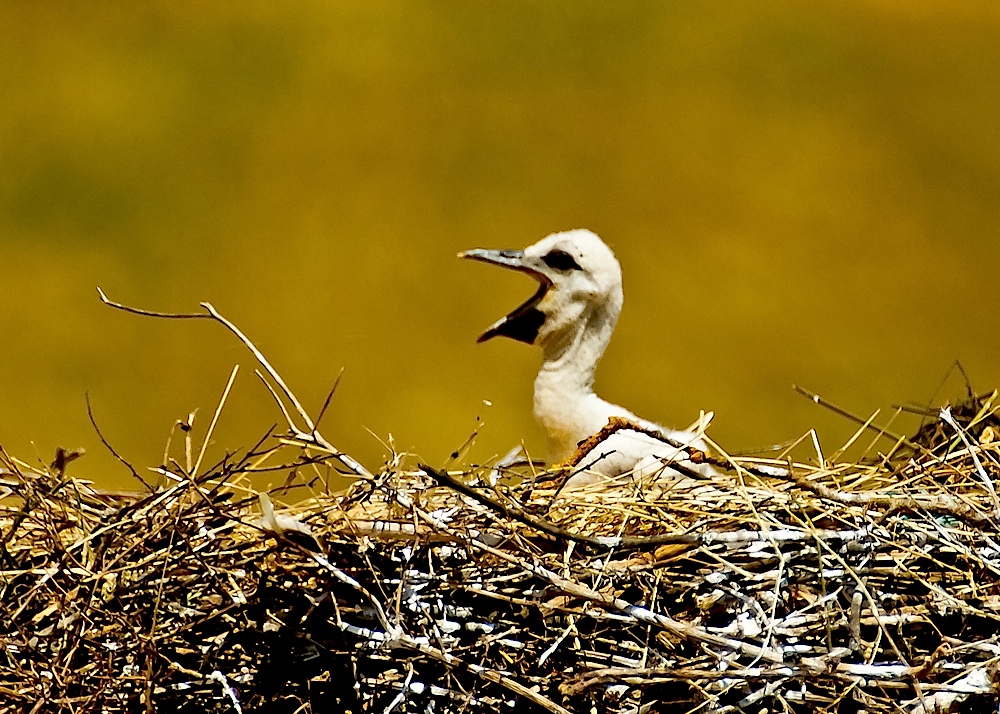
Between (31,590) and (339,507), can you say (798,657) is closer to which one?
(339,507)

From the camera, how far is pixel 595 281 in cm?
115

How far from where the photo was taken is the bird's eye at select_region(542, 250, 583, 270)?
3.78ft

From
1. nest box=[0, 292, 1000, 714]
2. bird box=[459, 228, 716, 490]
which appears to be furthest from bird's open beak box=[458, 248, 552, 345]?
nest box=[0, 292, 1000, 714]

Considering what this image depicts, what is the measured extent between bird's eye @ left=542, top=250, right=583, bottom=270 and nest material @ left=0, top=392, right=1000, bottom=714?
1.38ft

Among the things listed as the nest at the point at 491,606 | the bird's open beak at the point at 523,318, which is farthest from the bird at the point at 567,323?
the nest at the point at 491,606

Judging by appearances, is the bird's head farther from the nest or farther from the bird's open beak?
the nest

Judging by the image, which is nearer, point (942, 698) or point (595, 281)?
point (942, 698)

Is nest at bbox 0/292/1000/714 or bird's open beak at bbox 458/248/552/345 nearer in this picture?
nest at bbox 0/292/1000/714

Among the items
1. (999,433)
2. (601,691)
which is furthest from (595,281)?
(601,691)

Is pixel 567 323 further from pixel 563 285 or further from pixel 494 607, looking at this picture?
pixel 494 607

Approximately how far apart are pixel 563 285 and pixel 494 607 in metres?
0.47

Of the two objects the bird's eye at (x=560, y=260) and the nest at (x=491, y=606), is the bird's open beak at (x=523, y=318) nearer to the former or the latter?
the bird's eye at (x=560, y=260)

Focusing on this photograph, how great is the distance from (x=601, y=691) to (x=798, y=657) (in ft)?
0.40

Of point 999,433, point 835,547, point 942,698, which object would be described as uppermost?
point 999,433
